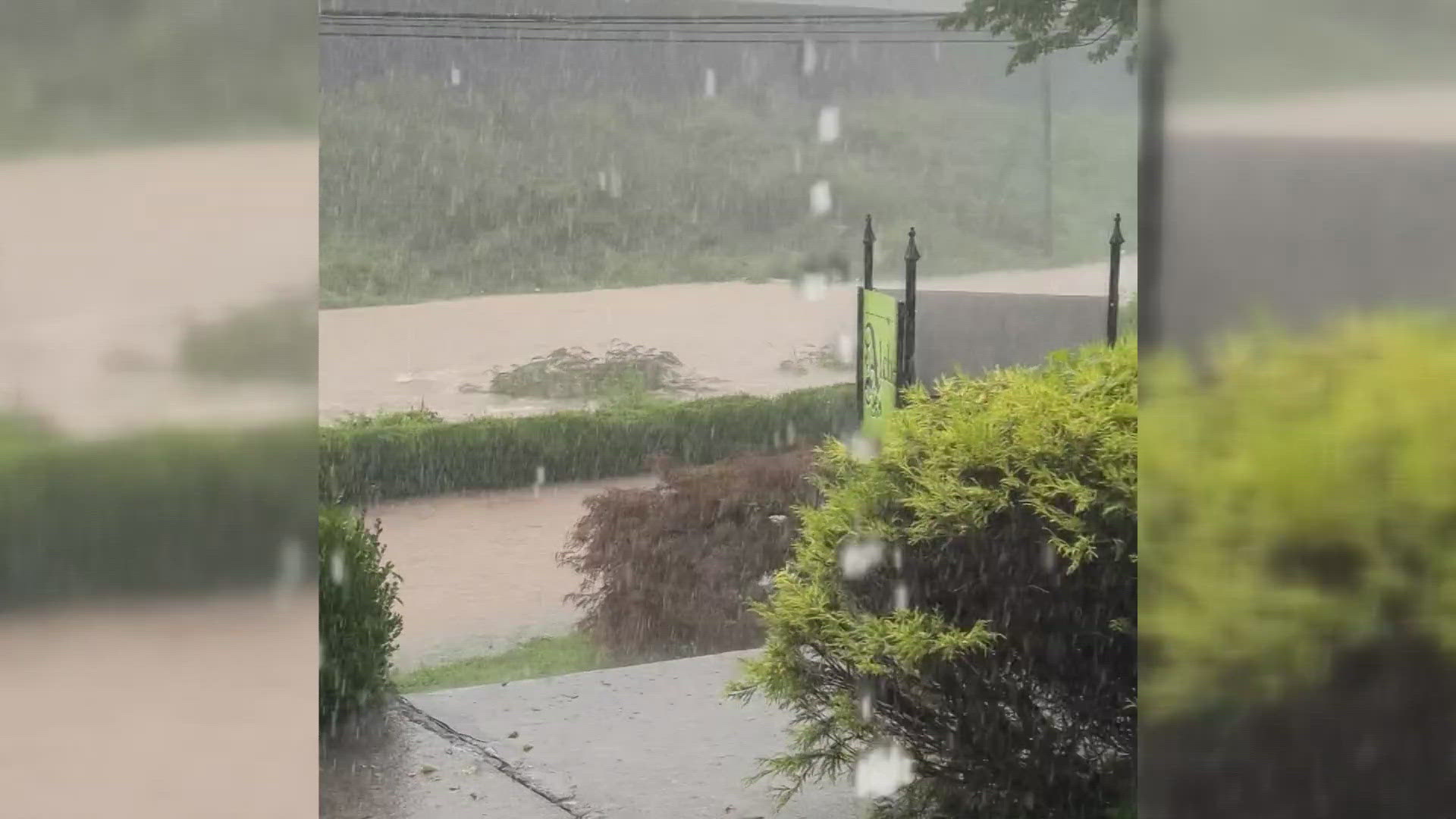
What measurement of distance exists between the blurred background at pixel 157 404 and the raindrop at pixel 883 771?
7.90 feet

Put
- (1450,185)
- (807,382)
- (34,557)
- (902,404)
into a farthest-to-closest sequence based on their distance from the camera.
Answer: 1. (807,382)
2. (902,404)
3. (1450,185)
4. (34,557)

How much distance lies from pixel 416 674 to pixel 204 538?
210 inches

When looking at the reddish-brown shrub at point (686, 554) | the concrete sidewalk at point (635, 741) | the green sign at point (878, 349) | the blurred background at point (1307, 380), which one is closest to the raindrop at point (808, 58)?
the green sign at point (878, 349)

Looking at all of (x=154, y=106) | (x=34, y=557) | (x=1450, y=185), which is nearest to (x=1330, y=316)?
(x=1450, y=185)

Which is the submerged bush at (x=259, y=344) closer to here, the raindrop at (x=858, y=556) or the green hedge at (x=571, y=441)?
the raindrop at (x=858, y=556)

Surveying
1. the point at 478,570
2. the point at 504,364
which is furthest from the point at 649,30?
the point at 478,570

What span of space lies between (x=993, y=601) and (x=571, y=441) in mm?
4678

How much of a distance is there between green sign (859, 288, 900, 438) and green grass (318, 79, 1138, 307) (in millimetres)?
1270

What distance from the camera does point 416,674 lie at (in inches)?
263

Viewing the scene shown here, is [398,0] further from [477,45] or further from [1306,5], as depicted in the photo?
[1306,5]

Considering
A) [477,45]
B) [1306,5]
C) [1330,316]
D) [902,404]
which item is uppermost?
[477,45]

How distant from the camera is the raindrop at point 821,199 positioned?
28.3 feet

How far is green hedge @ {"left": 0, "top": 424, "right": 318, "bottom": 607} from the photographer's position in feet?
4.85

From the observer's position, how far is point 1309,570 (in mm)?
1915
